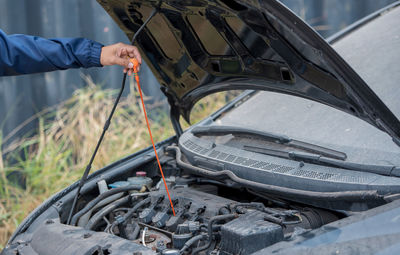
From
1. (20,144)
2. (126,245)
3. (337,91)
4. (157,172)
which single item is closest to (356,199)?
(337,91)

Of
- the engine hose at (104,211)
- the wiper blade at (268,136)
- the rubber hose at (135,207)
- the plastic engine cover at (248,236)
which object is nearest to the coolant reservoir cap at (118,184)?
the engine hose at (104,211)

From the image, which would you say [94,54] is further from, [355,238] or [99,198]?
[355,238]

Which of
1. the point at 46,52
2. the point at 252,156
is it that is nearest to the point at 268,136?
the point at 252,156

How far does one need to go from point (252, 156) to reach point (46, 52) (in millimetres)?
1054

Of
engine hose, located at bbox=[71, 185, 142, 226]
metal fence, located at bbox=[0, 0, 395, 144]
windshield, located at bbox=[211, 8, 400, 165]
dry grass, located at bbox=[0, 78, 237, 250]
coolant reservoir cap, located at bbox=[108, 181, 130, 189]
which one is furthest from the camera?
metal fence, located at bbox=[0, 0, 395, 144]

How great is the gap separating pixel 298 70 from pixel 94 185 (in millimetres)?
1219

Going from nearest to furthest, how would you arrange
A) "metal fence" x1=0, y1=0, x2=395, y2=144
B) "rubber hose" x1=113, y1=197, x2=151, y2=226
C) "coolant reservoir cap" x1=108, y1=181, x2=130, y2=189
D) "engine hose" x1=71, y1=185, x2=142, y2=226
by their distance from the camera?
1. "rubber hose" x1=113, y1=197, x2=151, y2=226
2. "engine hose" x1=71, y1=185, x2=142, y2=226
3. "coolant reservoir cap" x1=108, y1=181, x2=130, y2=189
4. "metal fence" x1=0, y1=0, x2=395, y2=144

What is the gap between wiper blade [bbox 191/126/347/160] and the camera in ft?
6.39

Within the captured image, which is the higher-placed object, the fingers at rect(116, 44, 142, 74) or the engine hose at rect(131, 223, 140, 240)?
the fingers at rect(116, 44, 142, 74)

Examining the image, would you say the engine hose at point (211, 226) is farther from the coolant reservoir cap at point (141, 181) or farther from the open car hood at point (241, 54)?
the coolant reservoir cap at point (141, 181)

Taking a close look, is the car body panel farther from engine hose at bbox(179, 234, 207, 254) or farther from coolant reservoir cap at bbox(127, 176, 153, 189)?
coolant reservoir cap at bbox(127, 176, 153, 189)

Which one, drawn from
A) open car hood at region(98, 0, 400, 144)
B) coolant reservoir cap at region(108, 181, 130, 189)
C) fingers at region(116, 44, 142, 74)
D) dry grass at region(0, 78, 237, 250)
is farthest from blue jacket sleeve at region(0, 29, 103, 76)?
dry grass at region(0, 78, 237, 250)

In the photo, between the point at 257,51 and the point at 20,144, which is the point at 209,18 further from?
the point at 20,144

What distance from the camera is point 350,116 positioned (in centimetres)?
214
